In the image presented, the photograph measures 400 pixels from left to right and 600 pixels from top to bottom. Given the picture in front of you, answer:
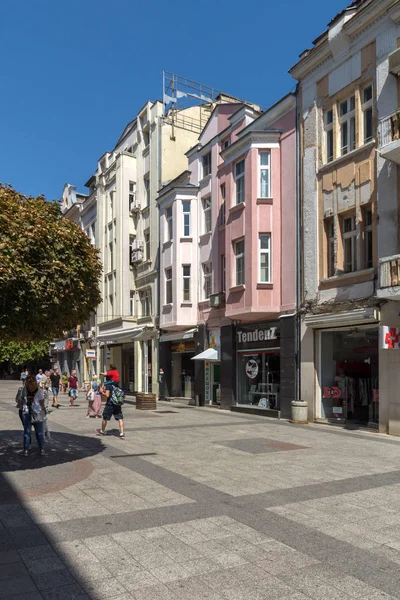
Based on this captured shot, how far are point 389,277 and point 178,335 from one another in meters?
14.8

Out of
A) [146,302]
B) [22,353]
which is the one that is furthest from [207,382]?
[22,353]

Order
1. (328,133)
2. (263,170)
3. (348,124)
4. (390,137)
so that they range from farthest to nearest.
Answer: (263,170), (328,133), (348,124), (390,137)

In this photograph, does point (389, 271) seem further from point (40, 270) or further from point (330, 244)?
point (40, 270)

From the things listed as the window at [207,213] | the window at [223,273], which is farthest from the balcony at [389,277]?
the window at [207,213]

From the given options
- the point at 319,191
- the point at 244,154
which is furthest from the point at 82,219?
the point at 319,191

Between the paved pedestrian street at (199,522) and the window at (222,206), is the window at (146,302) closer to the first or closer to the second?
the window at (222,206)

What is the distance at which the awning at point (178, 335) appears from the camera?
26.7m

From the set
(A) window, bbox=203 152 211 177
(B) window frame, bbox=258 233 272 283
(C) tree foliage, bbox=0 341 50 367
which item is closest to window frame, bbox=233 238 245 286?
(B) window frame, bbox=258 233 272 283

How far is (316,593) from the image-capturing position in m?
4.47

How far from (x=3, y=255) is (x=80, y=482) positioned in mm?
3643

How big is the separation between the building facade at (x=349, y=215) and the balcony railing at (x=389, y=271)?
0.10 metres

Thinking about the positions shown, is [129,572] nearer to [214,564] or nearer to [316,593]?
[214,564]

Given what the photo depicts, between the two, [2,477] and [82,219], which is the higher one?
[82,219]

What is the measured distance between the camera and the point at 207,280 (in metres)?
26.6
